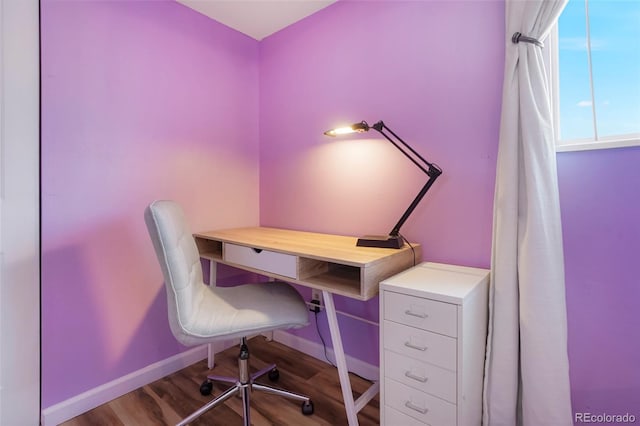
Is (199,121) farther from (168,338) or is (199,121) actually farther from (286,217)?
(168,338)

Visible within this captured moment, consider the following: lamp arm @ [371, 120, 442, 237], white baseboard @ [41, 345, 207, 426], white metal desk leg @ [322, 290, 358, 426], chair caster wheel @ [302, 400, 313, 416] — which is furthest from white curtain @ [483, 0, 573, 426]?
white baseboard @ [41, 345, 207, 426]

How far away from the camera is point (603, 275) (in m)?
1.11

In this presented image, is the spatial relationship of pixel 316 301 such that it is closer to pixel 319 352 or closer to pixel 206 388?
pixel 319 352

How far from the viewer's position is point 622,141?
3.43 ft

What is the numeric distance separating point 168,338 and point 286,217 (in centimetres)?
106

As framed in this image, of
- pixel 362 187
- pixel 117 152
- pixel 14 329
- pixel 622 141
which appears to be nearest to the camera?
pixel 622 141

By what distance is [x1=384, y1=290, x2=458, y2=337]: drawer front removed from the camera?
0.97m

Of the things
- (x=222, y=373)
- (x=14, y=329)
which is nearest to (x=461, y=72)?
(x=222, y=373)

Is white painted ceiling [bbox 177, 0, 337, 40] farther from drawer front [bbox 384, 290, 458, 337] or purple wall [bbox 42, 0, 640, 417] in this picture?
drawer front [bbox 384, 290, 458, 337]

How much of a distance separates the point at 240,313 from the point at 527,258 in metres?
1.16

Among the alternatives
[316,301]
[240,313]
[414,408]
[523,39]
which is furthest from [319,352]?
[523,39]

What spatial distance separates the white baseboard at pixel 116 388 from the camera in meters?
1.40

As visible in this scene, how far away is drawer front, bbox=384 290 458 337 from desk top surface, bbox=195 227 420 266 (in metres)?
0.17

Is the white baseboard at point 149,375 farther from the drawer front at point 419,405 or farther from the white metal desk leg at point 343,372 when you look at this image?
the drawer front at point 419,405
